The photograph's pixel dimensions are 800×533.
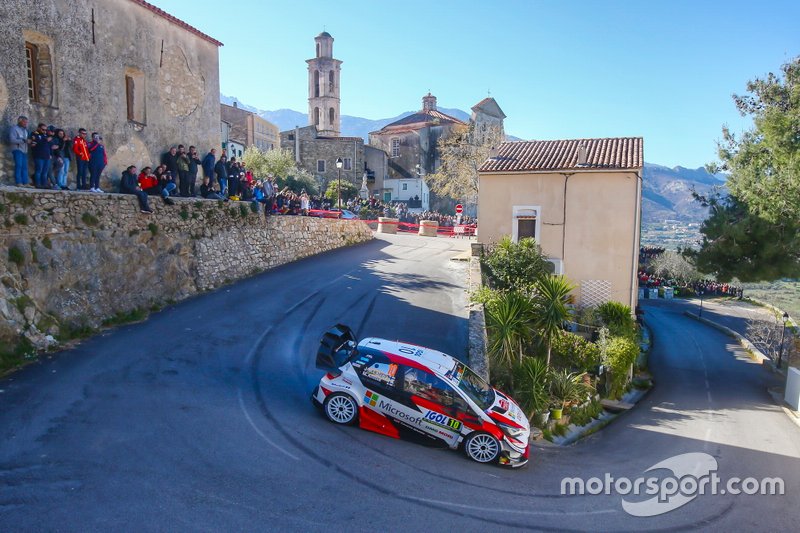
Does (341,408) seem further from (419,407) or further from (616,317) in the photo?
(616,317)

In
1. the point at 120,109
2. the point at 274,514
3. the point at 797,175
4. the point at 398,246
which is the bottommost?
the point at 274,514

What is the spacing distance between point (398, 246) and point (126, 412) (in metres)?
20.5

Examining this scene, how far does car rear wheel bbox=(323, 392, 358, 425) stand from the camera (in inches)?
379

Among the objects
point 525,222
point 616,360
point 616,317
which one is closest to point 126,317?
point 616,360

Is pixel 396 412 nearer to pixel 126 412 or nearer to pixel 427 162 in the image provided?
pixel 126 412

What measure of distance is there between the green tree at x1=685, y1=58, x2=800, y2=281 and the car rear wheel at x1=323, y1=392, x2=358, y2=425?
19978mm

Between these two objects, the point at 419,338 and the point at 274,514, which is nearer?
the point at 274,514

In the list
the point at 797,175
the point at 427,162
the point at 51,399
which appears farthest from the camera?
the point at 427,162

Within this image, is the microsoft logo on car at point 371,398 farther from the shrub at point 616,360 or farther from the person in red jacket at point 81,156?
the shrub at point 616,360

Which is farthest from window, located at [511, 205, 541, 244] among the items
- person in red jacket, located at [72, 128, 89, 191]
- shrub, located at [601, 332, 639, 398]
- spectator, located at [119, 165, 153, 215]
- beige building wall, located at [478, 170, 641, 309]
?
person in red jacket, located at [72, 128, 89, 191]

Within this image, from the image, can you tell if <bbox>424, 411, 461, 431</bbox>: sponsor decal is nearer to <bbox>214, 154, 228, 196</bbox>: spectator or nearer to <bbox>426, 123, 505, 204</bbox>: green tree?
<bbox>214, 154, 228, 196</bbox>: spectator

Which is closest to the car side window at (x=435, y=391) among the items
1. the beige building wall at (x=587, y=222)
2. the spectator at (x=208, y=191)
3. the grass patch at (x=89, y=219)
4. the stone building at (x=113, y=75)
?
the grass patch at (x=89, y=219)

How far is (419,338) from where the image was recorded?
1416cm

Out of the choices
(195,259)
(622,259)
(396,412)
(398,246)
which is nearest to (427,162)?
(398,246)
